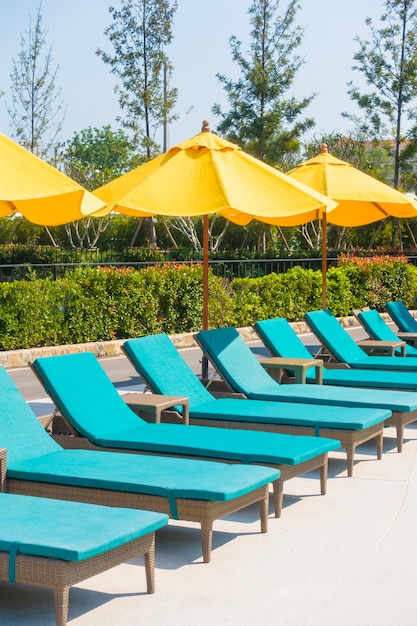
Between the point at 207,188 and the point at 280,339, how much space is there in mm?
2599

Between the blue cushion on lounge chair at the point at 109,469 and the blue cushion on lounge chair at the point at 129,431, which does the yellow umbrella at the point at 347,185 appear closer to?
the blue cushion on lounge chair at the point at 129,431

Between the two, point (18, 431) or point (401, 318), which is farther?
point (401, 318)

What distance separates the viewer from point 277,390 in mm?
9461

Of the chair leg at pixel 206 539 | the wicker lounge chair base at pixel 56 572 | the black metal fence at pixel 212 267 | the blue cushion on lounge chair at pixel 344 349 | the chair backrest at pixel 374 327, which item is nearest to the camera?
the wicker lounge chair base at pixel 56 572

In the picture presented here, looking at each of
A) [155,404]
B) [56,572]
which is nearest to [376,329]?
[155,404]

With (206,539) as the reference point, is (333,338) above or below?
above

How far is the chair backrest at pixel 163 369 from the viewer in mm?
8734

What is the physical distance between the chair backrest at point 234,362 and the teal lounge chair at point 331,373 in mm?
794

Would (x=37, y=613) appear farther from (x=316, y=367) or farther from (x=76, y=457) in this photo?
(x=316, y=367)

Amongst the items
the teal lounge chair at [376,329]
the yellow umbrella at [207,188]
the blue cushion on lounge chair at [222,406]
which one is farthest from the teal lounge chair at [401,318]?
the blue cushion on lounge chair at [222,406]

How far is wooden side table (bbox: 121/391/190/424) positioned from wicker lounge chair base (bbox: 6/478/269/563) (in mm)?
1864

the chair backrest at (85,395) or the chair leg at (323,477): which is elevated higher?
the chair backrest at (85,395)

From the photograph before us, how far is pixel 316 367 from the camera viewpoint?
405 inches

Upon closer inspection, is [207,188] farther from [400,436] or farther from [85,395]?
[400,436]
